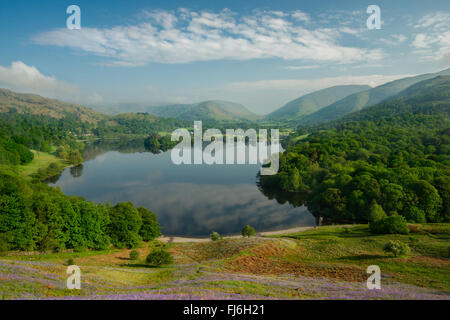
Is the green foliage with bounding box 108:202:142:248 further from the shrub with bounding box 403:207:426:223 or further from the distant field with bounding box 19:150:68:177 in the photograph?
the distant field with bounding box 19:150:68:177

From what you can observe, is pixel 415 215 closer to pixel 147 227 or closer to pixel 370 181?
pixel 370 181

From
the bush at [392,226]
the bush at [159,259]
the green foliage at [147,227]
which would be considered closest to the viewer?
the bush at [159,259]

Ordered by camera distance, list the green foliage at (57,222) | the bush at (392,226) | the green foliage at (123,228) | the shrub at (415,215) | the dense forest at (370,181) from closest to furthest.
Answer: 1. the green foliage at (57,222)
2. the bush at (392,226)
3. the green foliage at (123,228)
4. the shrub at (415,215)
5. the dense forest at (370,181)

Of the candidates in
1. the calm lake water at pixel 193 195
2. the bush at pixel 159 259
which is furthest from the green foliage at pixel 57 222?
the calm lake water at pixel 193 195

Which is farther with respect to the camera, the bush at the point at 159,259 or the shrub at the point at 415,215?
the shrub at the point at 415,215

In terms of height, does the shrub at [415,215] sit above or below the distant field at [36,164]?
below

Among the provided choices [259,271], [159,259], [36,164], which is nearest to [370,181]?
[259,271]

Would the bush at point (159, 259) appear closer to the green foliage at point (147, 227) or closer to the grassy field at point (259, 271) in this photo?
the grassy field at point (259, 271)
